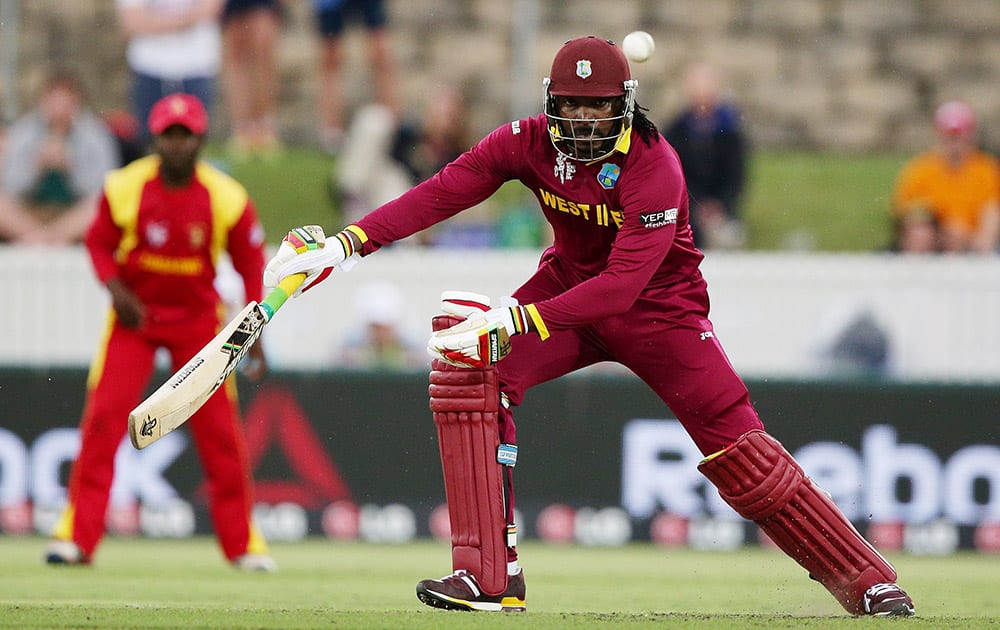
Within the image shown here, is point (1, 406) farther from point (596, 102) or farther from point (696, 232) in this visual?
point (596, 102)

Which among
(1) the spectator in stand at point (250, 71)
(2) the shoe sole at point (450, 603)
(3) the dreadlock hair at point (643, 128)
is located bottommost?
(2) the shoe sole at point (450, 603)

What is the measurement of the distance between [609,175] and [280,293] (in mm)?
1233

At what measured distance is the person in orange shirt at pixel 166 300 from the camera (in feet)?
27.7

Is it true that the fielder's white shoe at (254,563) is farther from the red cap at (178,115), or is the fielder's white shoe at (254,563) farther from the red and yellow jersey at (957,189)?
the red and yellow jersey at (957,189)

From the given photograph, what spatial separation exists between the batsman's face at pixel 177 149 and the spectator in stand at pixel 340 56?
442cm

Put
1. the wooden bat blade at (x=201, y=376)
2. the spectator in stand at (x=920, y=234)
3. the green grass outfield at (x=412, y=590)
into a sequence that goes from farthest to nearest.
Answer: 1. the spectator in stand at (x=920, y=234)
2. the wooden bat blade at (x=201, y=376)
3. the green grass outfield at (x=412, y=590)

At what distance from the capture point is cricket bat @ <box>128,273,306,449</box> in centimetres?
604

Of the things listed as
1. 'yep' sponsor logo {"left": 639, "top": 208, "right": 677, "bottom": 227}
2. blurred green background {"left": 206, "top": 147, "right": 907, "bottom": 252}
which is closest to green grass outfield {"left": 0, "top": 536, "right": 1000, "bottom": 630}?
'yep' sponsor logo {"left": 639, "top": 208, "right": 677, "bottom": 227}

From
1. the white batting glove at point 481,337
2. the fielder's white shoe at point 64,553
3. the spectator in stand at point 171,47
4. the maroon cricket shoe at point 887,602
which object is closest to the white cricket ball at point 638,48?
the white batting glove at point 481,337

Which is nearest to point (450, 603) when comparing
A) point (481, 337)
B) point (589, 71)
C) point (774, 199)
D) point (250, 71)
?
point (481, 337)

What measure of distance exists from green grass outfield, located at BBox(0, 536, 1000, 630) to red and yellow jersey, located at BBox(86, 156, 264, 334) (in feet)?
4.47

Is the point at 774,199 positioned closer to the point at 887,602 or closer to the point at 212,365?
the point at 887,602

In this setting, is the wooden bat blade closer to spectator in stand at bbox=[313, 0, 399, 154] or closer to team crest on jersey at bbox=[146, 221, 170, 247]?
team crest on jersey at bbox=[146, 221, 170, 247]

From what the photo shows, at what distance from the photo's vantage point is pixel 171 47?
1256 centimetres
